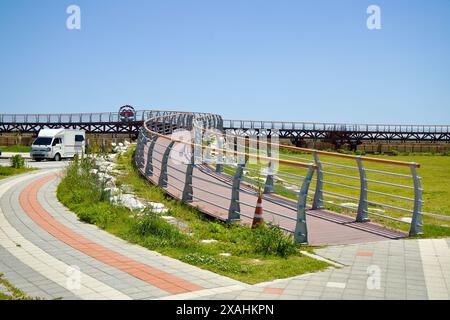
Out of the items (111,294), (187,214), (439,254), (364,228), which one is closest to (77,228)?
(187,214)

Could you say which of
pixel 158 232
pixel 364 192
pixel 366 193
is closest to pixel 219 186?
pixel 364 192

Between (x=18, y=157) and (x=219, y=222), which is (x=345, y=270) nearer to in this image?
(x=219, y=222)

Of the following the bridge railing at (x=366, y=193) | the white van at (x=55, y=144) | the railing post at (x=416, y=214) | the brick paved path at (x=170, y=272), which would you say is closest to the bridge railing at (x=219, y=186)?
the bridge railing at (x=366, y=193)

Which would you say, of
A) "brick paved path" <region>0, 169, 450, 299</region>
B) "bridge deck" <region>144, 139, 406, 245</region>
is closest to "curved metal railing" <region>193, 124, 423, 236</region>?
"bridge deck" <region>144, 139, 406, 245</region>

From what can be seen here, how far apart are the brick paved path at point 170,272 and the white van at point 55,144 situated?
74.2 ft

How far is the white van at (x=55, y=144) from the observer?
31984mm

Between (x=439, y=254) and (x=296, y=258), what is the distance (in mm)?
2512

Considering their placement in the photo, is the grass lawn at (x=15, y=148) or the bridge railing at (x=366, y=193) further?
the grass lawn at (x=15, y=148)

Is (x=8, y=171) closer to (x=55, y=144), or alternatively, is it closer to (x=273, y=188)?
(x=55, y=144)

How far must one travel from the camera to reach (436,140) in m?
79.2

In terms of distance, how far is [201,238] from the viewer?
970 centimetres

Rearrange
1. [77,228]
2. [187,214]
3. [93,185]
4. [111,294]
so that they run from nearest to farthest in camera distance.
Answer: [111,294]
[77,228]
[187,214]
[93,185]

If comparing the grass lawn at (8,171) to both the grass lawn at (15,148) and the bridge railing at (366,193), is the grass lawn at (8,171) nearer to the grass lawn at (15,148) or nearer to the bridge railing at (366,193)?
the bridge railing at (366,193)
